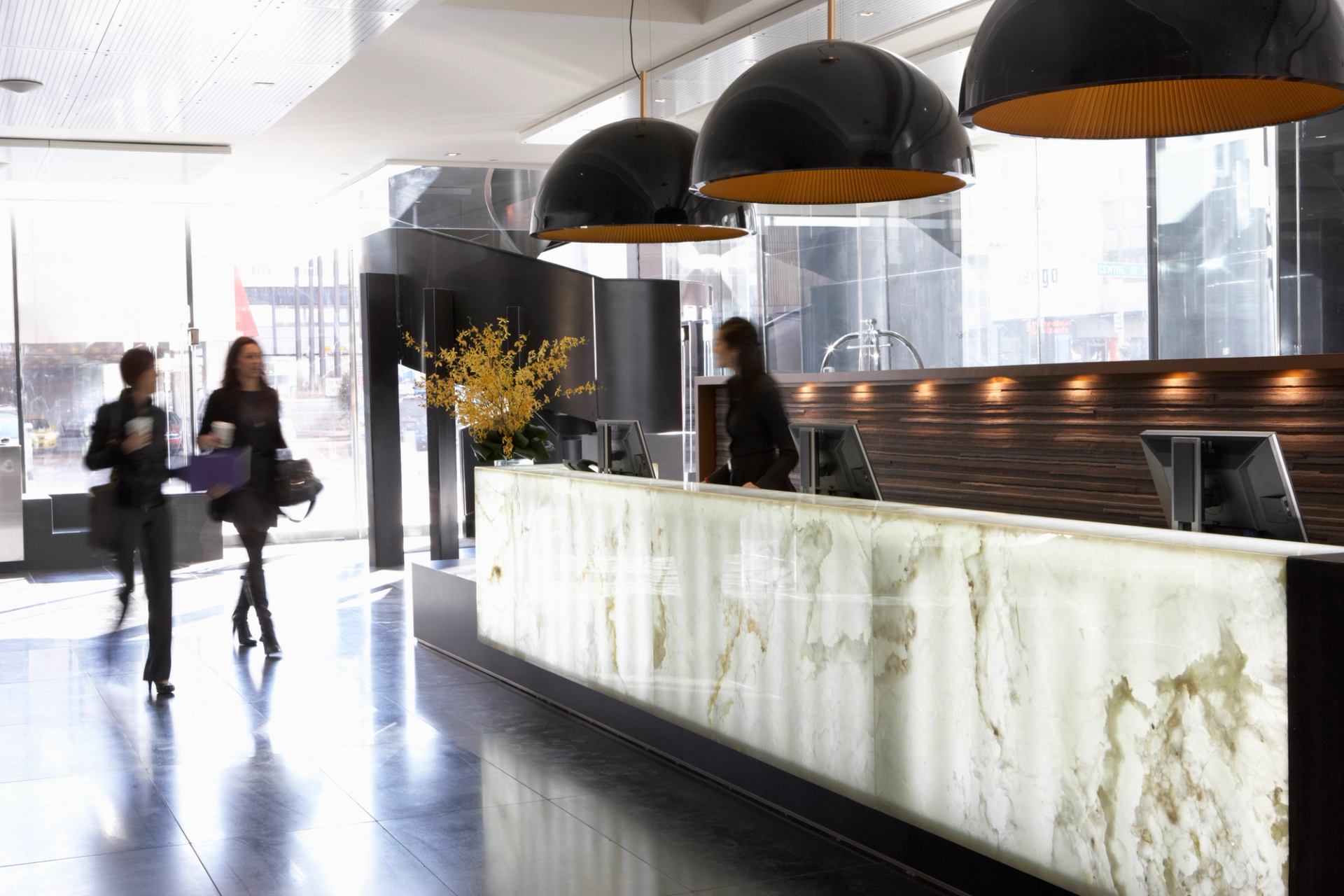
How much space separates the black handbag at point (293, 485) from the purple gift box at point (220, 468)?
Result: 0.21m

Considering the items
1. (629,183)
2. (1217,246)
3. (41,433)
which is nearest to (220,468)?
(629,183)

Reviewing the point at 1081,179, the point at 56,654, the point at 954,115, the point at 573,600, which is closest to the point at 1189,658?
the point at 954,115

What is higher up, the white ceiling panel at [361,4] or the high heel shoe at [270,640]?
the white ceiling panel at [361,4]

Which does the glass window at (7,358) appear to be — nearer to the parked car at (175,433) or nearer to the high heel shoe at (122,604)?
the parked car at (175,433)

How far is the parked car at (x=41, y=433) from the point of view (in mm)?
12648

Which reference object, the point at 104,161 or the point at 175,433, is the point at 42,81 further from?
the point at 175,433

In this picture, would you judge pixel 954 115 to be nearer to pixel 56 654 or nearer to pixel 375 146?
pixel 56 654

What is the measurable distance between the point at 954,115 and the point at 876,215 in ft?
20.9

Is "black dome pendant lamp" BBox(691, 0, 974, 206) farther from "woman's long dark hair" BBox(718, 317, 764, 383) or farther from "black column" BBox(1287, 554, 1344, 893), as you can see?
"woman's long dark hair" BBox(718, 317, 764, 383)

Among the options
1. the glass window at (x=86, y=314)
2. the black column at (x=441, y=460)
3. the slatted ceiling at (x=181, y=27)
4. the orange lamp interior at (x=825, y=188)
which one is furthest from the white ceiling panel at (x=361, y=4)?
the glass window at (x=86, y=314)

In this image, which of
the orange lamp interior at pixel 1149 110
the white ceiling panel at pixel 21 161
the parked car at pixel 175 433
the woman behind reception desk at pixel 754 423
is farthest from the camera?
the parked car at pixel 175 433

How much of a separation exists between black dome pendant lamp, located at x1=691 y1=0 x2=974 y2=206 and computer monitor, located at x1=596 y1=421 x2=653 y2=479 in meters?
2.96

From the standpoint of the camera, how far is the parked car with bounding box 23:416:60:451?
1265 cm

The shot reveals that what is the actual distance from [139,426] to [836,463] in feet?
10.8
